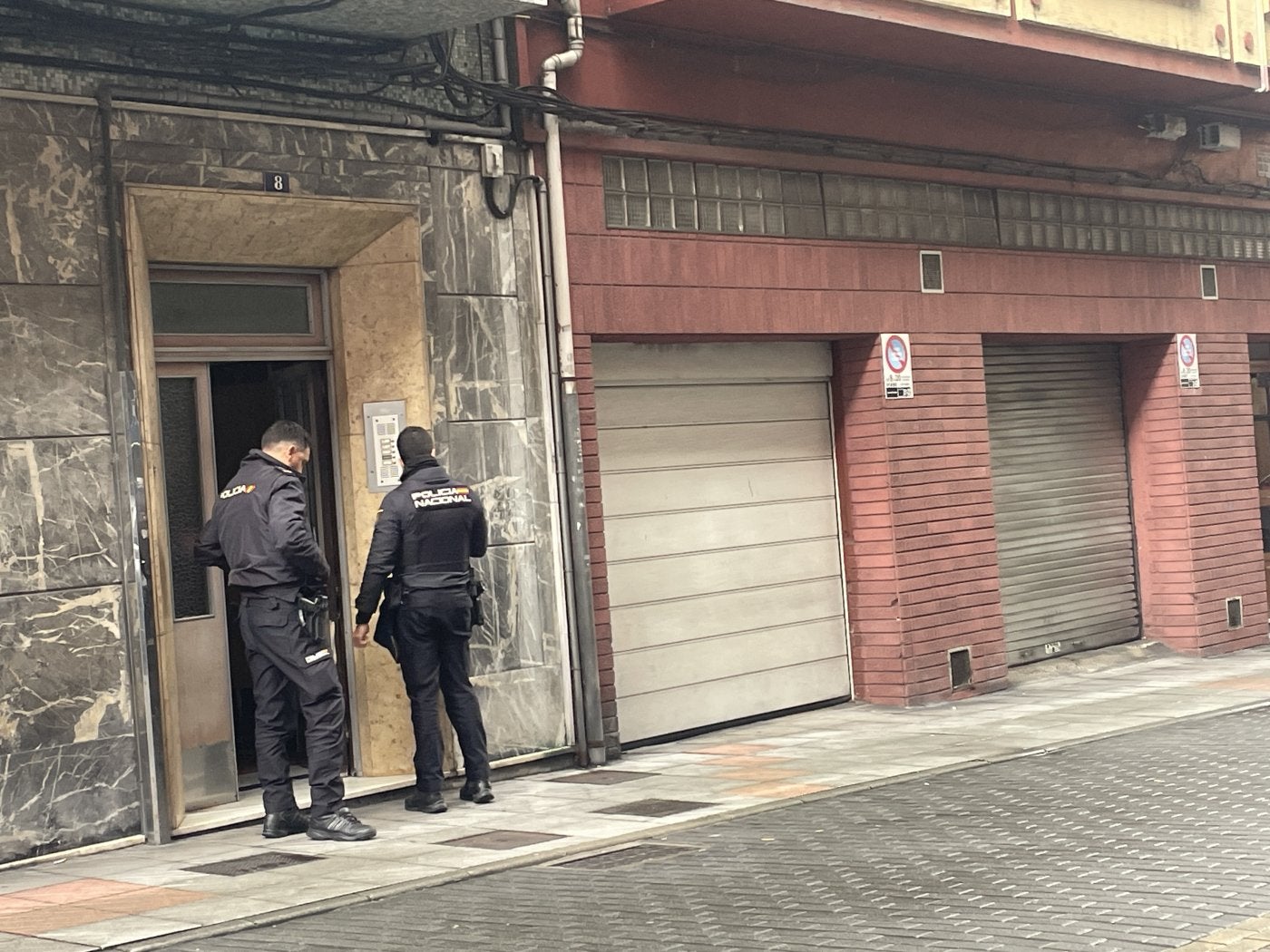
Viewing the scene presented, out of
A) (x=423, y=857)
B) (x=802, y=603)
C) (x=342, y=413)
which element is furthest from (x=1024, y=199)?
(x=423, y=857)

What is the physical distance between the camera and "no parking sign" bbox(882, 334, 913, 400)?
13367mm

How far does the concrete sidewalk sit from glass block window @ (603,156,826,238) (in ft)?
11.4

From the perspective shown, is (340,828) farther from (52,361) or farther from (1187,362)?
(1187,362)

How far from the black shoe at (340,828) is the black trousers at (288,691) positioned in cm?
4

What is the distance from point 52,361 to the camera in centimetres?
879

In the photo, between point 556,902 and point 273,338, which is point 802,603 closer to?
point 273,338

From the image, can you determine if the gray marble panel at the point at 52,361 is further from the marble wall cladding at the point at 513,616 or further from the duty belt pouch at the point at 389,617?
the marble wall cladding at the point at 513,616

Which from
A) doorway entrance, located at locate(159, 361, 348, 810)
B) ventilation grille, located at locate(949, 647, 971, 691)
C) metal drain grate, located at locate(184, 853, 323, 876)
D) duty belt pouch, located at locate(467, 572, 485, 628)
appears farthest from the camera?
ventilation grille, located at locate(949, 647, 971, 691)

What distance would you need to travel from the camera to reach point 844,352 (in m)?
13.6

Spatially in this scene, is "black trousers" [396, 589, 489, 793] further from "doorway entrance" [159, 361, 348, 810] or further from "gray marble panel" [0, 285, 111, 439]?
"gray marble panel" [0, 285, 111, 439]

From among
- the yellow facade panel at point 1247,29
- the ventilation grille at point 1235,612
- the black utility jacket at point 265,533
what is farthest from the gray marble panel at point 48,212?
the ventilation grille at point 1235,612

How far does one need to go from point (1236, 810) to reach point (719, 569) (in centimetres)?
497

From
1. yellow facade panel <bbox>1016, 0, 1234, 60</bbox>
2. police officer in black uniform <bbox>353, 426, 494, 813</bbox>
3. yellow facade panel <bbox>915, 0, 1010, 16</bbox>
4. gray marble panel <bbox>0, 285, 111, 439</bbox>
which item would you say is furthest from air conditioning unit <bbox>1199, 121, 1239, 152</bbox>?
gray marble panel <bbox>0, 285, 111, 439</bbox>

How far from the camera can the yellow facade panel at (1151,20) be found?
13.1m
